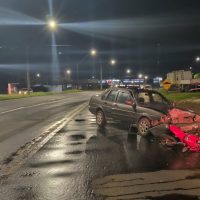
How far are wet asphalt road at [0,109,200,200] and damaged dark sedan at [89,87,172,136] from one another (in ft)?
2.22

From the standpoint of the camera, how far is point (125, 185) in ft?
22.5

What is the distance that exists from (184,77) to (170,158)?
57526mm

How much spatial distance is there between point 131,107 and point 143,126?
→ 42.7 inches

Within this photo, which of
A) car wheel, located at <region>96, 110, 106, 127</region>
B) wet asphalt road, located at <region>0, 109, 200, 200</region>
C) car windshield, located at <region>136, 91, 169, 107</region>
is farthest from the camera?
car wheel, located at <region>96, 110, 106, 127</region>

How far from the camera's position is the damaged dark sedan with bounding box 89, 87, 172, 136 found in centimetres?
1291

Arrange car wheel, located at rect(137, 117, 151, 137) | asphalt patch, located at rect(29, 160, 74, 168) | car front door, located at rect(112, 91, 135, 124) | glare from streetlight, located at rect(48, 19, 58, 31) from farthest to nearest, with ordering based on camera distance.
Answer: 1. glare from streetlight, located at rect(48, 19, 58, 31)
2. car front door, located at rect(112, 91, 135, 124)
3. car wheel, located at rect(137, 117, 151, 137)
4. asphalt patch, located at rect(29, 160, 74, 168)

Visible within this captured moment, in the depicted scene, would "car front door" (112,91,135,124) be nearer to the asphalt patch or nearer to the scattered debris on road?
the scattered debris on road

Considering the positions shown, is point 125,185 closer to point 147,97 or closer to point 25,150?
point 25,150

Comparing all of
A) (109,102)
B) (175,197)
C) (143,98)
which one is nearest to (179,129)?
(143,98)

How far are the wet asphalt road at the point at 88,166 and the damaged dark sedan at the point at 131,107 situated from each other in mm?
678

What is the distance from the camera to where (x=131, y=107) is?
1384 cm

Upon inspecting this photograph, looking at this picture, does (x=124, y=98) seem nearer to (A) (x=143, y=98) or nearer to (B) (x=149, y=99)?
(A) (x=143, y=98)

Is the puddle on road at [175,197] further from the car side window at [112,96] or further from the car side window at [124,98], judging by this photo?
the car side window at [112,96]

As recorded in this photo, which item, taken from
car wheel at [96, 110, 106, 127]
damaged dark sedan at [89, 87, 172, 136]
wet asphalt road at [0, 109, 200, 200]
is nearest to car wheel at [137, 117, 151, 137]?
damaged dark sedan at [89, 87, 172, 136]
